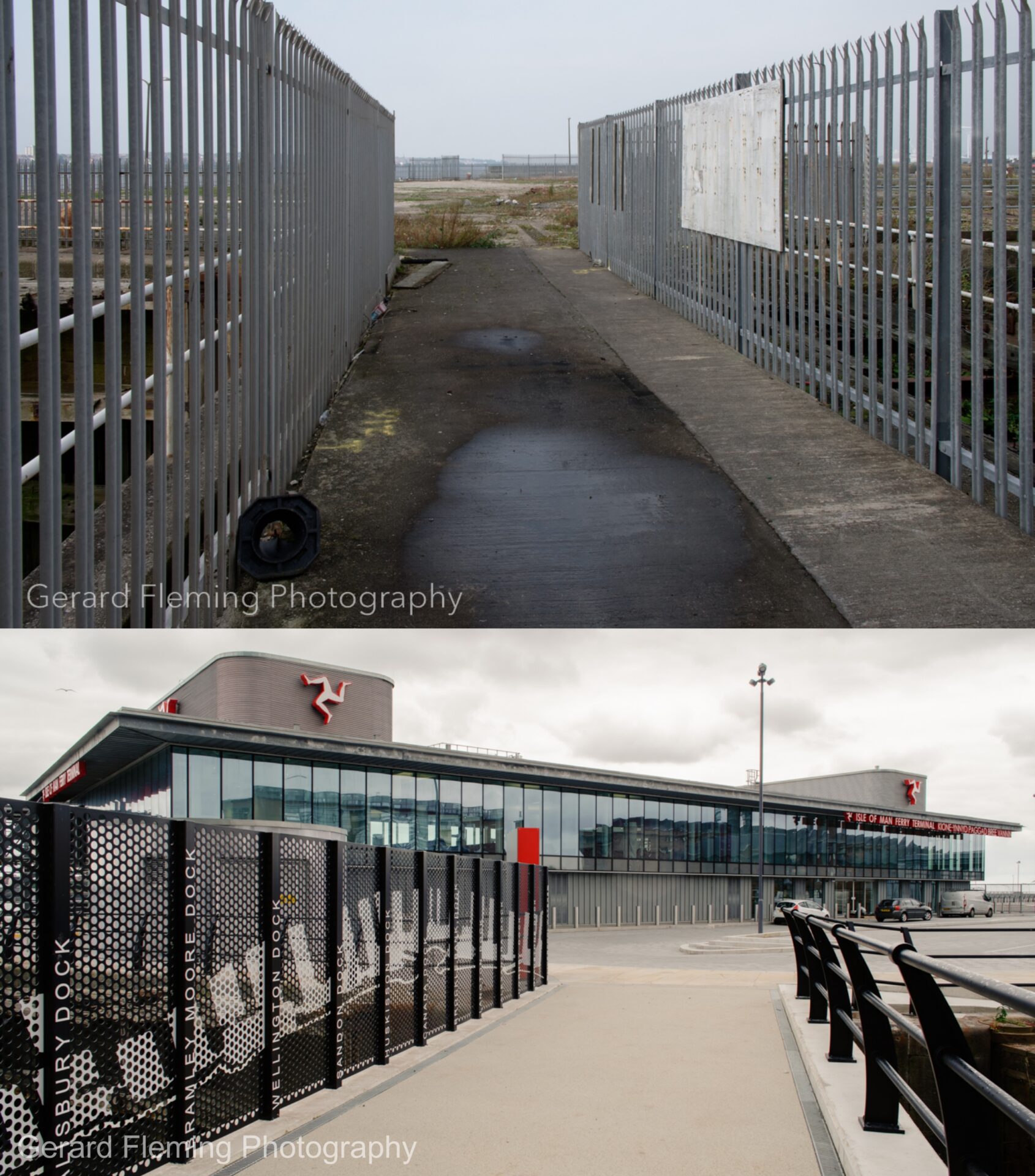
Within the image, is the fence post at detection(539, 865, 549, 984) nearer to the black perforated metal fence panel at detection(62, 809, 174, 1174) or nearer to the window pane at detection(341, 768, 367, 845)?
the black perforated metal fence panel at detection(62, 809, 174, 1174)

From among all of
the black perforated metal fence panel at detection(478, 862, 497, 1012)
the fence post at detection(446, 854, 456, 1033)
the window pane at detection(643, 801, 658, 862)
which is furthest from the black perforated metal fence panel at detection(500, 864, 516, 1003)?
the window pane at detection(643, 801, 658, 862)

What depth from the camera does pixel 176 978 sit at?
4.14 meters

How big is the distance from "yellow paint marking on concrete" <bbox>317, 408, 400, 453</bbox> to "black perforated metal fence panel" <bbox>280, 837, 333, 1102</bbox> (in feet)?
20.1

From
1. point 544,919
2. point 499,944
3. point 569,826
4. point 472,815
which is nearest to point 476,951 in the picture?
point 499,944

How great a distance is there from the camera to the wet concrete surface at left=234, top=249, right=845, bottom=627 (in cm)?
735

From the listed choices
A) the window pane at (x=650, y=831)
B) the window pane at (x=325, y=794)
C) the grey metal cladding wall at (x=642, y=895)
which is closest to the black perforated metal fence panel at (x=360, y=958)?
the window pane at (x=325, y=794)

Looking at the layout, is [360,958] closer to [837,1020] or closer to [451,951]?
[451,951]

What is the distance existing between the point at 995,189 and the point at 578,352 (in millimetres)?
8468

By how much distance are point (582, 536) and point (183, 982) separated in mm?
4991

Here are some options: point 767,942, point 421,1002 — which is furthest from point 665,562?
point 767,942

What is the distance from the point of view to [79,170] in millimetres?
4820

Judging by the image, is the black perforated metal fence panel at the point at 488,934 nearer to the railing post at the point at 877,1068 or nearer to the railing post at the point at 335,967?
the railing post at the point at 335,967

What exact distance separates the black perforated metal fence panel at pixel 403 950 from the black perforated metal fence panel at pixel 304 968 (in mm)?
1137

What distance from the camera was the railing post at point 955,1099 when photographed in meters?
3.00
